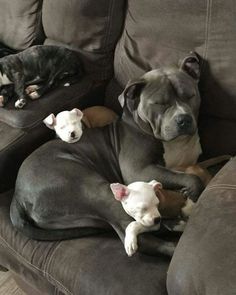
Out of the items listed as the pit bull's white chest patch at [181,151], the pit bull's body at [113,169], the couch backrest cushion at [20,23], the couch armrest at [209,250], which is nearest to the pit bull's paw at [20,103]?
the pit bull's body at [113,169]

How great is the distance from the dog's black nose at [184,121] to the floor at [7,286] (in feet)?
3.41

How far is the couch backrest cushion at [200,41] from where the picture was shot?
143 cm

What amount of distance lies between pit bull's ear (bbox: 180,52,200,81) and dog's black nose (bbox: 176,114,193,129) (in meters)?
0.17

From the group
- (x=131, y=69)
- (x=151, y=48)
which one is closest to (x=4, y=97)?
(x=131, y=69)

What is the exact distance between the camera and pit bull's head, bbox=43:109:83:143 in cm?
160

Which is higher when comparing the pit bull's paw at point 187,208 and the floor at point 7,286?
the pit bull's paw at point 187,208

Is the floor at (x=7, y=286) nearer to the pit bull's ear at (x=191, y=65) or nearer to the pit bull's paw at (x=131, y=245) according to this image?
the pit bull's paw at (x=131, y=245)

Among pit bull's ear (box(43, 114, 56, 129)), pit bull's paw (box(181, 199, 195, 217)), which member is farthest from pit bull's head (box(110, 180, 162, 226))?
pit bull's ear (box(43, 114, 56, 129))

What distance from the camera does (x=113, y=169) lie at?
1.59m

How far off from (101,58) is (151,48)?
0.32 meters

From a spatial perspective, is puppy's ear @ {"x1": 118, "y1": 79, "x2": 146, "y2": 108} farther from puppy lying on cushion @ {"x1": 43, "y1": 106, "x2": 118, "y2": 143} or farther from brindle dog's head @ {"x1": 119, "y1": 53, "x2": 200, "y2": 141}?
puppy lying on cushion @ {"x1": 43, "y1": 106, "x2": 118, "y2": 143}

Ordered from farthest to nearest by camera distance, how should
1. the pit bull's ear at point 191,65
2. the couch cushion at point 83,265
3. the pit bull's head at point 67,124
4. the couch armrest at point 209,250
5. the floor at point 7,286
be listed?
1. the floor at point 7,286
2. the pit bull's head at point 67,124
3. the pit bull's ear at point 191,65
4. the couch cushion at point 83,265
5. the couch armrest at point 209,250

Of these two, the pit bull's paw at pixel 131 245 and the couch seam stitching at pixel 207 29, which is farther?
the couch seam stitching at pixel 207 29

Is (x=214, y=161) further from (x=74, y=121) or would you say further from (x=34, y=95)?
(x=34, y=95)
